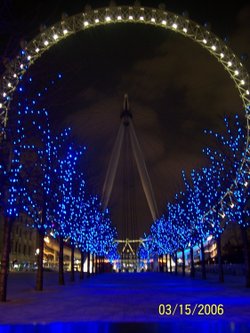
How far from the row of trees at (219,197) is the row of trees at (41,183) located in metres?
12.2

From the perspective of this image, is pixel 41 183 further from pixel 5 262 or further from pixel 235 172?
pixel 235 172

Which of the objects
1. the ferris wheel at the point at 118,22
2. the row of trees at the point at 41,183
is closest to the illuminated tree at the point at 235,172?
the ferris wheel at the point at 118,22

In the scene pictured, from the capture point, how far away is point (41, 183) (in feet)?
91.2

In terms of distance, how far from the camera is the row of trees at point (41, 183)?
19531 mm

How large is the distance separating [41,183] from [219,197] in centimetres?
1937

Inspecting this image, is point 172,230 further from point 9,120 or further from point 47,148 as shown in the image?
point 9,120

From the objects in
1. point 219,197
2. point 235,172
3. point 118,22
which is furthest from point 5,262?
point 219,197

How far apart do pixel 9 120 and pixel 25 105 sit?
1164mm

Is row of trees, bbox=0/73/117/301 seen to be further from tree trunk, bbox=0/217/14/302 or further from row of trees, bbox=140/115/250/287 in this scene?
row of trees, bbox=140/115/250/287

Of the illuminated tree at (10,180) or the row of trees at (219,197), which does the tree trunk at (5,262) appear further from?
the row of trees at (219,197)

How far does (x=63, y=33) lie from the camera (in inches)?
835

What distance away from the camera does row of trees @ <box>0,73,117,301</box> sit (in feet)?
64.1

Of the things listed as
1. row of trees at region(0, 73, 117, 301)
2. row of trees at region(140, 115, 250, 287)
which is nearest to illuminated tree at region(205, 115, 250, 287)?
row of trees at region(140, 115, 250, 287)

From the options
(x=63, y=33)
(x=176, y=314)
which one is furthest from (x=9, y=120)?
(x=176, y=314)
